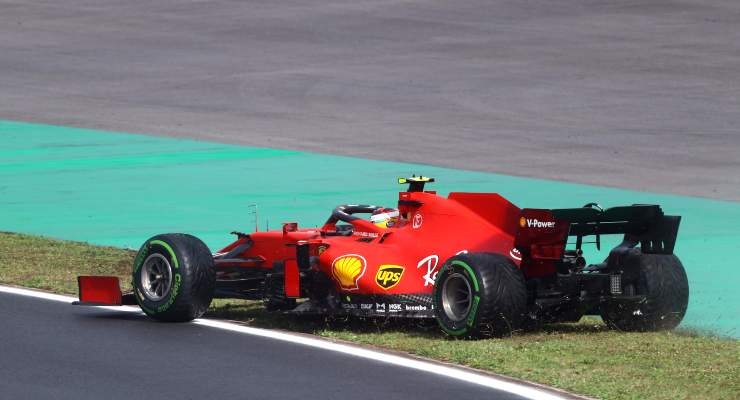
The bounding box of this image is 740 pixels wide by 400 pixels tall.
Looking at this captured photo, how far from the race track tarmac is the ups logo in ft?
3.06

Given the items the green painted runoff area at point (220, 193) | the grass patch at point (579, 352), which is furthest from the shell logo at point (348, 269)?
the green painted runoff area at point (220, 193)

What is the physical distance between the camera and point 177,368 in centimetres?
1145

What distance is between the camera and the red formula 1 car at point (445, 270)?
12367 millimetres

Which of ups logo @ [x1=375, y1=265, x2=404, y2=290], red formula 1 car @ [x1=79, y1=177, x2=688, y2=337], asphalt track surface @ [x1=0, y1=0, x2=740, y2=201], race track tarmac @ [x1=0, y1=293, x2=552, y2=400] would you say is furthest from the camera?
asphalt track surface @ [x1=0, y1=0, x2=740, y2=201]

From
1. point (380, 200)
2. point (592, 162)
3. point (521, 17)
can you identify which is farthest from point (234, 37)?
point (380, 200)

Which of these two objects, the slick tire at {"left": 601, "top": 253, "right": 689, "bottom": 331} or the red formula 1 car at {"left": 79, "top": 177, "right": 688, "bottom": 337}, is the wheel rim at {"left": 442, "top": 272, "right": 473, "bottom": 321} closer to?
the red formula 1 car at {"left": 79, "top": 177, "right": 688, "bottom": 337}

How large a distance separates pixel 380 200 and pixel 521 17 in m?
20.8

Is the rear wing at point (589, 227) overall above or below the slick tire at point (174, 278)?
above

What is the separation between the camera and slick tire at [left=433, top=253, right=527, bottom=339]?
1209cm

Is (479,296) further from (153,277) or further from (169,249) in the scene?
(153,277)

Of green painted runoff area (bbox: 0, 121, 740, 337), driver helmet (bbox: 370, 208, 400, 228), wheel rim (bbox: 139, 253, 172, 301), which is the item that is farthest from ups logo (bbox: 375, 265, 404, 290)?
green painted runoff area (bbox: 0, 121, 740, 337)

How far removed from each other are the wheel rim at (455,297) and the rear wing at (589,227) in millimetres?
544

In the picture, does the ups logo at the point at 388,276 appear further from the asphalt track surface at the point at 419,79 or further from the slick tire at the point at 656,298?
the asphalt track surface at the point at 419,79

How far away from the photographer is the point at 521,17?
41.5 meters
